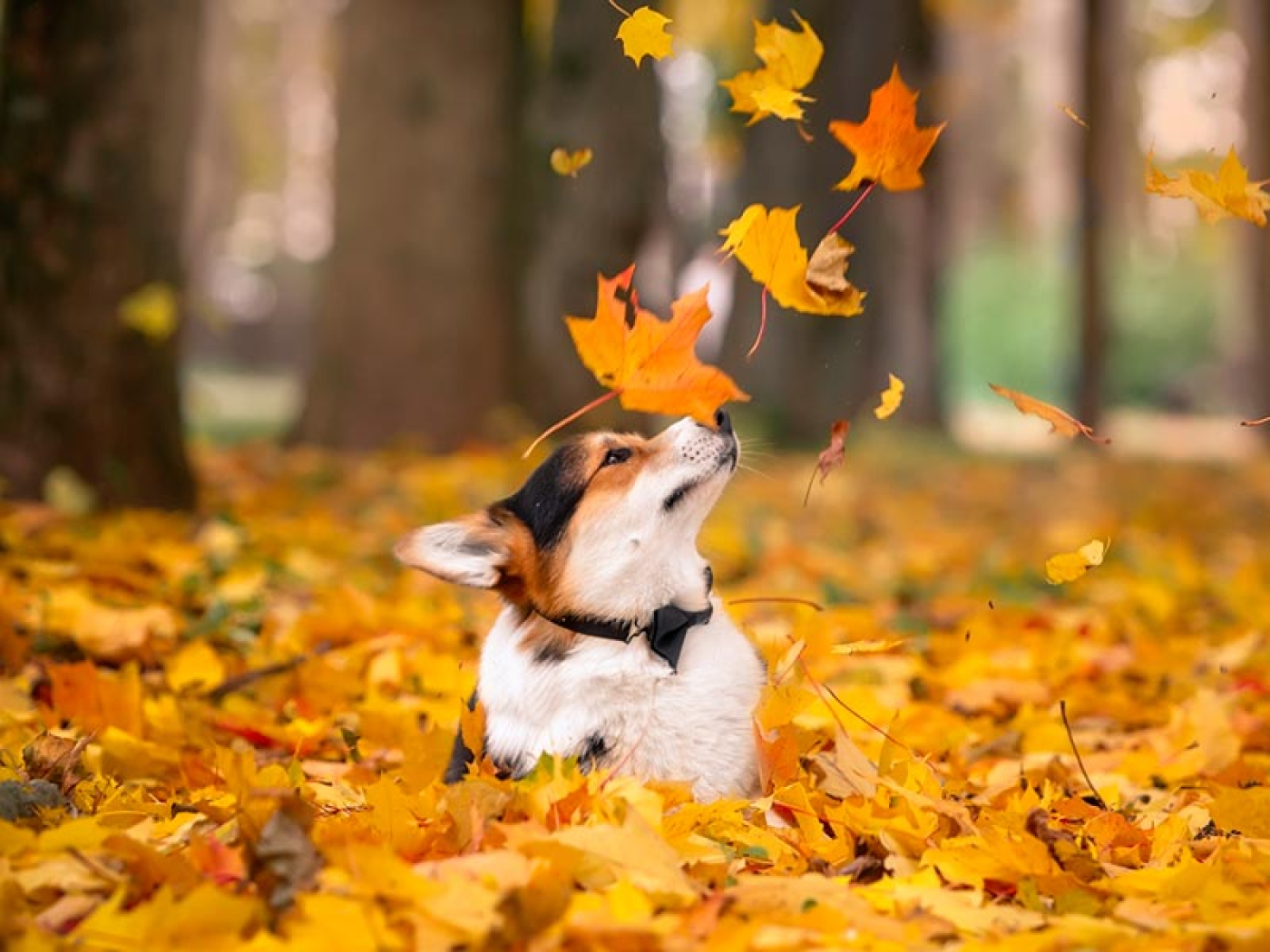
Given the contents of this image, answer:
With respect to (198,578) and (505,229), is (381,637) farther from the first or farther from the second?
(505,229)

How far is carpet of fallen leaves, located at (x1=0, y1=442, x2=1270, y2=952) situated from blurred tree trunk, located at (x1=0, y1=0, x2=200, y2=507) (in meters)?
0.53

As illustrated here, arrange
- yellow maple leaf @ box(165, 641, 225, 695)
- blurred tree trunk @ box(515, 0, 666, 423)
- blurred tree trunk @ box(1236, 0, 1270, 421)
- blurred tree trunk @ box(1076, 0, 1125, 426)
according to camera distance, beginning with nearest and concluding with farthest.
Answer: yellow maple leaf @ box(165, 641, 225, 695) → blurred tree trunk @ box(515, 0, 666, 423) → blurred tree trunk @ box(1076, 0, 1125, 426) → blurred tree trunk @ box(1236, 0, 1270, 421)

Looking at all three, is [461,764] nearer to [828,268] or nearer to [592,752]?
[592,752]

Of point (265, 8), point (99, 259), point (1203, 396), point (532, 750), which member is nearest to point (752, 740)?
point (532, 750)

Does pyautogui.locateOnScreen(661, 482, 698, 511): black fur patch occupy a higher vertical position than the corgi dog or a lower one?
higher

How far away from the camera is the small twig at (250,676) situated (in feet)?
14.8

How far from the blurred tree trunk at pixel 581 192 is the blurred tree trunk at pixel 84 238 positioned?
4.08 meters

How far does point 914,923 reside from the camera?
260cm

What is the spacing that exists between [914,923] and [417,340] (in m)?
9.57

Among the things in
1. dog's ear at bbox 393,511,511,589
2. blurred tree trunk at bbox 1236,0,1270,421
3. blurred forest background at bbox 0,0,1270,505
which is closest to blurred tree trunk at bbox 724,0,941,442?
blurred forest background at bbox 0,0,1270,505

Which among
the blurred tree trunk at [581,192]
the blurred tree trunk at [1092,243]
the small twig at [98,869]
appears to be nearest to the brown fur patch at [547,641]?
the small twig at [98,869]

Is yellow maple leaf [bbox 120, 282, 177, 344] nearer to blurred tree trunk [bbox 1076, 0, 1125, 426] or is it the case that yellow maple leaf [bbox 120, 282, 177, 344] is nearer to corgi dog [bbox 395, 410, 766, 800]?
corgi dog [bbox 395, 410, 766, 800]

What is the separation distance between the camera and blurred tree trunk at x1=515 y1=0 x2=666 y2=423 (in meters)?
11.1

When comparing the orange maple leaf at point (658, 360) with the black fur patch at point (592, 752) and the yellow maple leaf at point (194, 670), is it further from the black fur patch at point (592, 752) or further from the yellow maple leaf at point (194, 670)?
the yellow maple leaf at point (194, 670)
